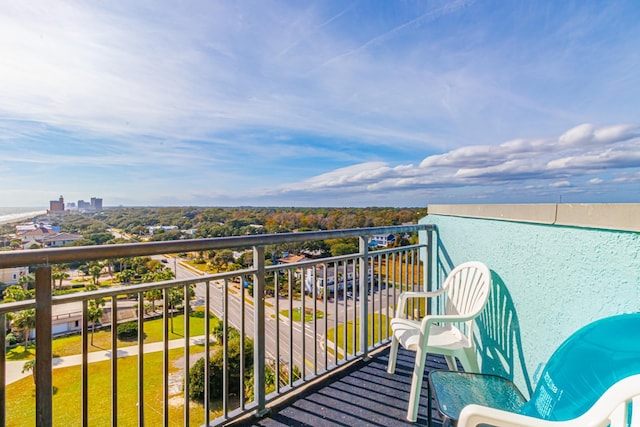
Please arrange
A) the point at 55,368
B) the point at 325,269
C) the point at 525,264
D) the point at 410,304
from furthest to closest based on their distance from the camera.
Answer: the point at 410,304 < the point at 325,269 < the point at 525,264 < the point at 55,368

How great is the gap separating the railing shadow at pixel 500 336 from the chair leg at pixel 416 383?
0.64 m

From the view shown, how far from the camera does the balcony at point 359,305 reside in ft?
4.59

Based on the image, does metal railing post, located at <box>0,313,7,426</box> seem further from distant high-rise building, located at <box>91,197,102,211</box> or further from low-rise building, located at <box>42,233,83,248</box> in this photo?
distant high-rise building, located at <box>91,197,102,211</box>

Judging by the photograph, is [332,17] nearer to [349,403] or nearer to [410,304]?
[410,304]

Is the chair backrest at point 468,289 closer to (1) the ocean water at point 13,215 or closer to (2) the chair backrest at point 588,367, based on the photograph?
(2) the chair backrest at point 588,367

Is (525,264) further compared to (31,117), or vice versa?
(31,117)

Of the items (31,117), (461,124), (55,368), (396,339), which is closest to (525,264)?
(396,339)

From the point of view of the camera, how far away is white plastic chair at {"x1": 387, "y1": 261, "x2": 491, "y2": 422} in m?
2.21

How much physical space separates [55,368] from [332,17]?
7.89 metres

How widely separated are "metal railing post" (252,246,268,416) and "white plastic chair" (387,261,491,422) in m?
1.04

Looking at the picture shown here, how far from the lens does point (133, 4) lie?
6.22 meters

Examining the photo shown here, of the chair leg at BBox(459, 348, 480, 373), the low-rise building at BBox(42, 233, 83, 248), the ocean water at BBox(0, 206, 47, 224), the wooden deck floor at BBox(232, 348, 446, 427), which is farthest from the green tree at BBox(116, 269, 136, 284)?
the ocean water at BBox(0, 206, 47, 224)

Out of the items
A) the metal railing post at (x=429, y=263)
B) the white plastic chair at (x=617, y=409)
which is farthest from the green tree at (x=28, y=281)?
the metal railing post at (x=429, y=263)

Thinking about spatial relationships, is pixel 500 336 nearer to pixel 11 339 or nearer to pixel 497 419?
pixel 497 419
